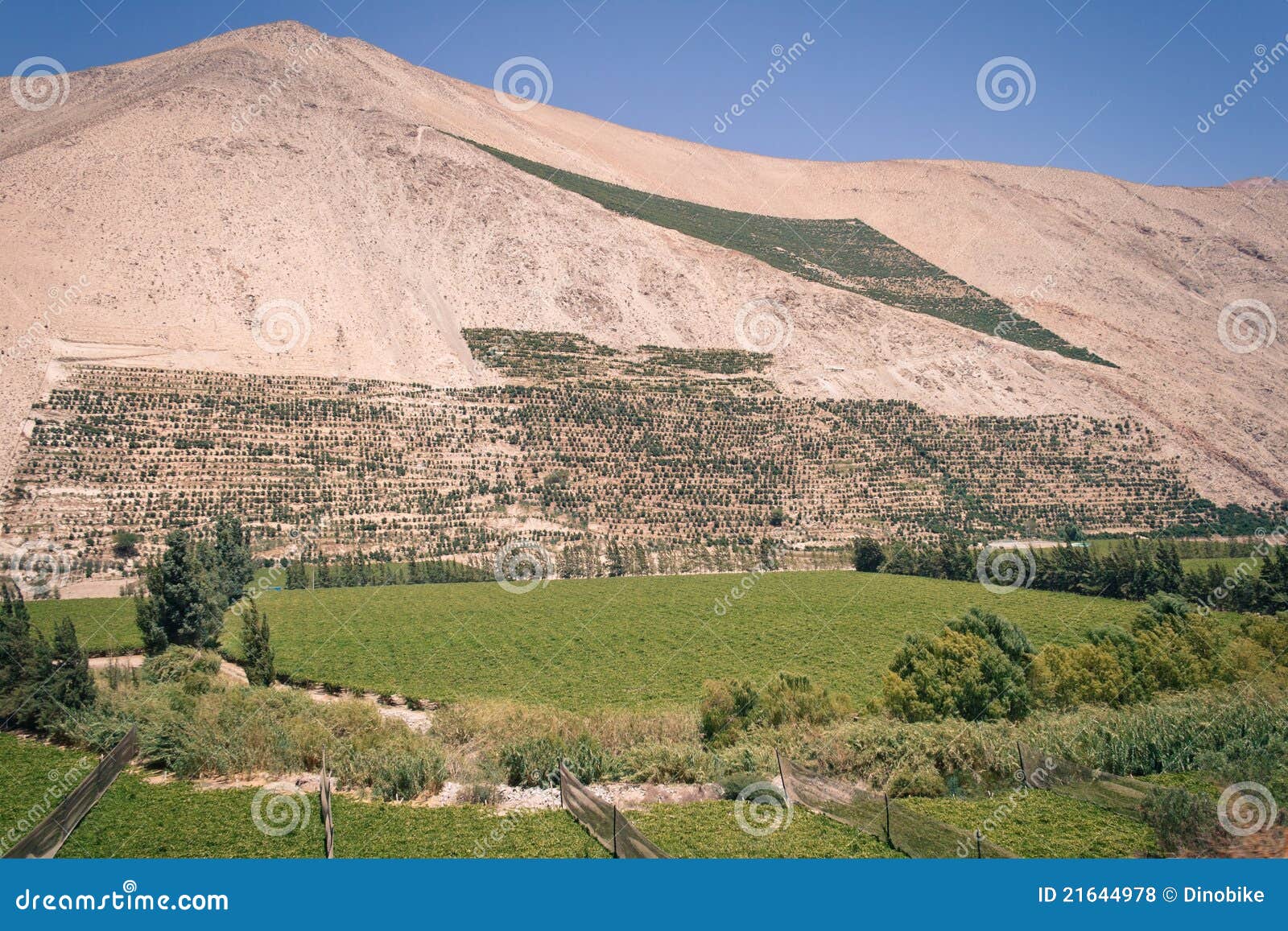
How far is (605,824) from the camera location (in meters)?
15.2

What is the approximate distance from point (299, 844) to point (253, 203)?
8463 cm

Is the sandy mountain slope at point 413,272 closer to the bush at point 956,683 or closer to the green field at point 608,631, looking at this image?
the green field at point 608,631

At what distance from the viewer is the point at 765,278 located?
339 ft

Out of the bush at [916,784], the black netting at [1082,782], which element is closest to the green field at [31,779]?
A: the bush at [916,784]

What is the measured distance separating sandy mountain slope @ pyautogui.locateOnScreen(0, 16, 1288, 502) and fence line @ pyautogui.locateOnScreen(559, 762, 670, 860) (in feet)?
161

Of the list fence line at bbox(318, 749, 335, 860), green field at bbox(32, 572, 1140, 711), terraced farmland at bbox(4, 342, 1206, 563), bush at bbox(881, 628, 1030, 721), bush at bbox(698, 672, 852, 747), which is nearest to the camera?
fence line at bbox(318, 749, 335, 860)

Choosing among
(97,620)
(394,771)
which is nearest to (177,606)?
(97,620)

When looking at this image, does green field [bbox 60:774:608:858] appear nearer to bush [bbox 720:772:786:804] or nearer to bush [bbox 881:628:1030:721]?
bush [bbox 720:772:786:804]

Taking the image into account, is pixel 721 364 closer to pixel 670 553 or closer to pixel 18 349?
pixel 670 553

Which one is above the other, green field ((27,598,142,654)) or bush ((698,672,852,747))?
green field ((27,598,142,654))

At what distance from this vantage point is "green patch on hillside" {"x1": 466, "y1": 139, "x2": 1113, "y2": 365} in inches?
4235

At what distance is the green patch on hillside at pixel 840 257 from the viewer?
10756 cm

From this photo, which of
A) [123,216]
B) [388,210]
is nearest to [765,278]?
[388,210]

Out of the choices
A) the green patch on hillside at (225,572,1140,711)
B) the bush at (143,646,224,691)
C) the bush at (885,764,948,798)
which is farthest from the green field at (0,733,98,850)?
the bush at (885,764,948,798)
